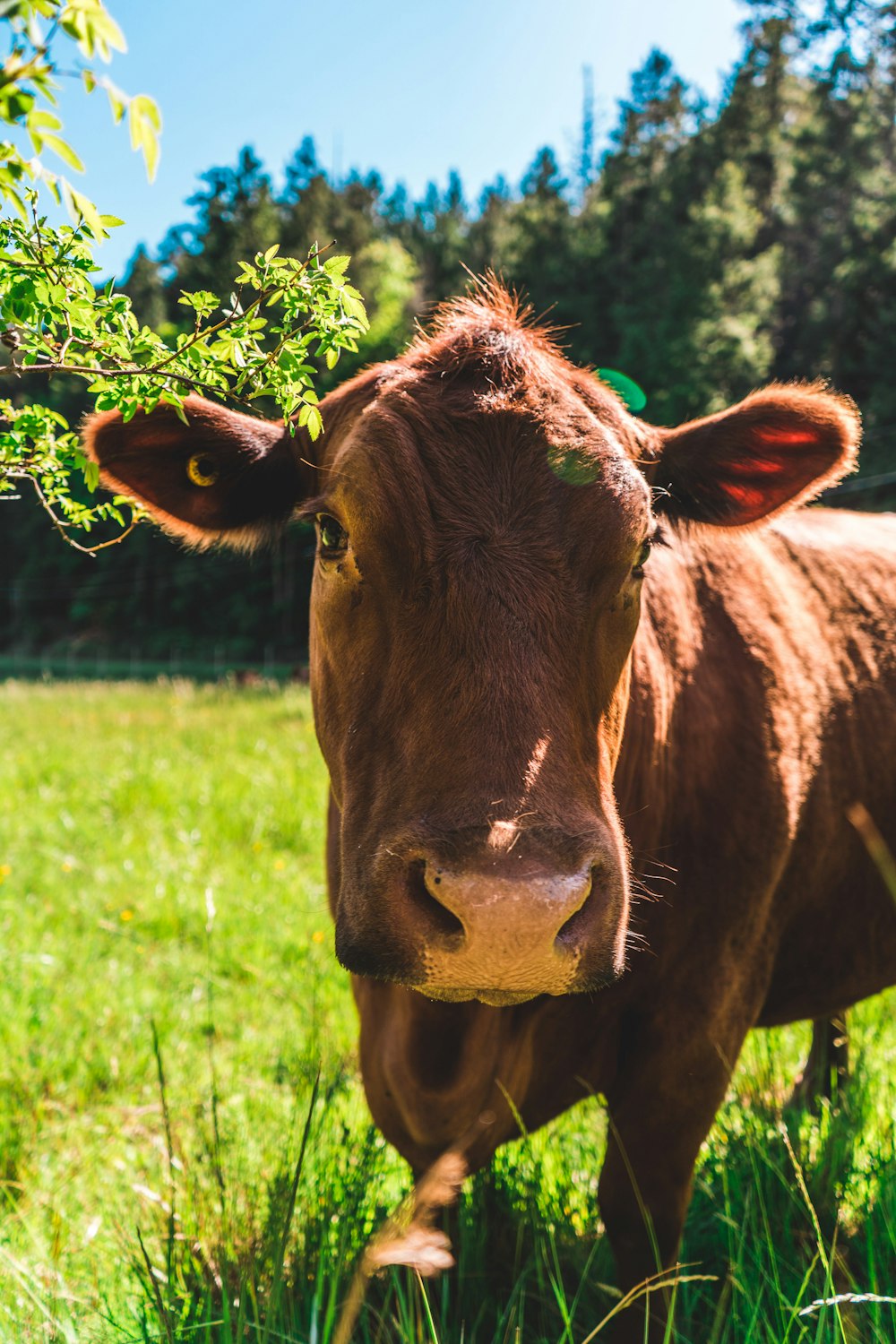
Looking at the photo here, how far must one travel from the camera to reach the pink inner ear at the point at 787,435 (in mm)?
2564

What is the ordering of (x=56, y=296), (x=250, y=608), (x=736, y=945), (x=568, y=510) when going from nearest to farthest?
1. (x=56, y=296)
2. (x=568, y=510)
3. (x=736, y=945)
4. (x=250, y=608)

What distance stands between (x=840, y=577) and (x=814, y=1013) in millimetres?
1532

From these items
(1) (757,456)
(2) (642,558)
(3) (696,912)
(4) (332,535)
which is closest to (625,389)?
(1) (757,456)

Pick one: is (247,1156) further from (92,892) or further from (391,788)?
(92,892)

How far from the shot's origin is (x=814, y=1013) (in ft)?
9.90

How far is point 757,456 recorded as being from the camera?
2594 millimetres

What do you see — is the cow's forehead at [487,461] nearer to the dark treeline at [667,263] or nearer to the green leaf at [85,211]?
the green leaf at [85,211]

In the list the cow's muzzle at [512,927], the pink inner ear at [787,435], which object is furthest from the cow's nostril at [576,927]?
the pink inner ear at [787,435]

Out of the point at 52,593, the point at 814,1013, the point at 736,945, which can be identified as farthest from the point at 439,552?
the point at 52,593

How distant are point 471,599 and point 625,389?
4.32 ft

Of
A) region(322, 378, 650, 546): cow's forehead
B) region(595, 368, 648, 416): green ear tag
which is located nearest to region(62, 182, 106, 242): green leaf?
region(322, 378, 650, 546): cow's forehead

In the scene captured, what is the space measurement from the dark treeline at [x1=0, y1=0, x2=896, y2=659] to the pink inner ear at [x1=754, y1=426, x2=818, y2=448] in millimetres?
26952

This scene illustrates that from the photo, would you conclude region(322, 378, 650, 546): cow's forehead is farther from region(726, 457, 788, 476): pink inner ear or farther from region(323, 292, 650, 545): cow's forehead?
region(726, 457, 788, 476): pink inner ear

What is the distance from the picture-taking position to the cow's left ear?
2531 millimetres
